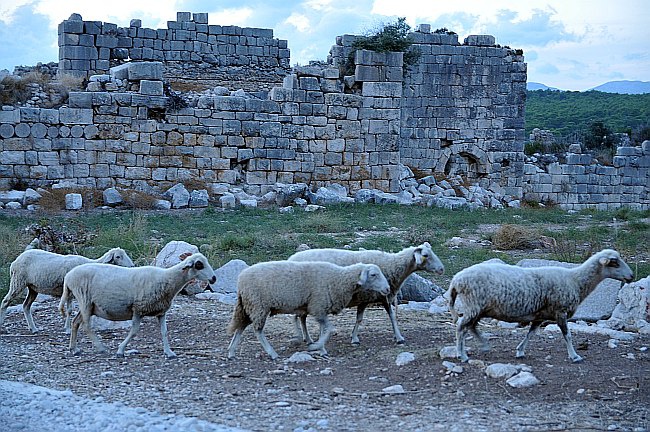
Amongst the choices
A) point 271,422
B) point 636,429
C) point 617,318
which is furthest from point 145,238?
point 636,429

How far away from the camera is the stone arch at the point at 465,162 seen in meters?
24.9

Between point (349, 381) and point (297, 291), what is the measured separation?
109 centimetres

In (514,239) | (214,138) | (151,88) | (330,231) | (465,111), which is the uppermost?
(151,88)

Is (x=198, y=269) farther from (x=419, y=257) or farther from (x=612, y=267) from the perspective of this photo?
(x=612, y=267)

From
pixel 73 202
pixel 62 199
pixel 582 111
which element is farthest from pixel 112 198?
pixel 582 111

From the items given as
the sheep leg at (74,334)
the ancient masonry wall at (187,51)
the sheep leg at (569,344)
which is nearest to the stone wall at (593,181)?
the ancient masonry wall at (187,51)

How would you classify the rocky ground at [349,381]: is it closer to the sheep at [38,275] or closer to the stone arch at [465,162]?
the sheep at [38,275]

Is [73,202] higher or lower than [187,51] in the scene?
lower

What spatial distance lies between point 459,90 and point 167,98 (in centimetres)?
917

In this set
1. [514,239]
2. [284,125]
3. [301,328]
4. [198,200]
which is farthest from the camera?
[284,125]

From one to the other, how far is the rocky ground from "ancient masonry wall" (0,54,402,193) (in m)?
11.0

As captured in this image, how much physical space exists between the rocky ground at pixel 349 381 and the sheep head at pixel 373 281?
52 cm

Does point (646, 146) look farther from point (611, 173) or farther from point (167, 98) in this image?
point (167, 98)

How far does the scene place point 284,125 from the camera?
2061cm
